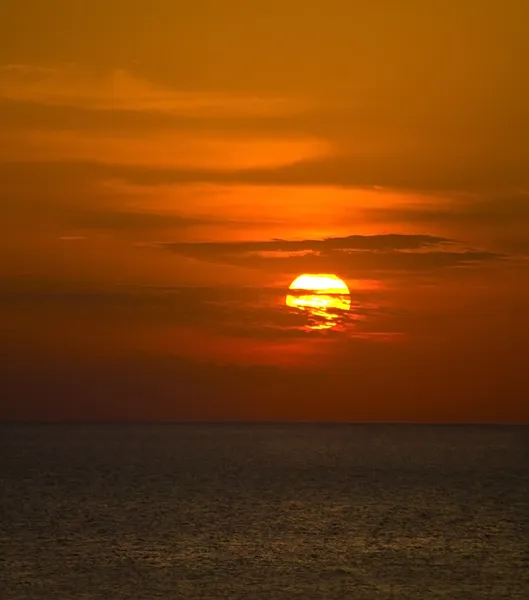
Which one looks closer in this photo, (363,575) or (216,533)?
(363,575)

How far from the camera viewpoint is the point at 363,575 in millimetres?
38750

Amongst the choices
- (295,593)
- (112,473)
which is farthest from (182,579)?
Answer: (112,473)

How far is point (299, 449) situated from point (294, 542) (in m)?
114

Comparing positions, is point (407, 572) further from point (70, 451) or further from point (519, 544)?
point (70, 451)

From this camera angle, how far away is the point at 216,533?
168ft

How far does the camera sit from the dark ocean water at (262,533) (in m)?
36.6

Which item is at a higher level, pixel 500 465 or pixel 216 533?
pixel 216 533

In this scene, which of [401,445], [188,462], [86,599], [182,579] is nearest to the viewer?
[86,599]

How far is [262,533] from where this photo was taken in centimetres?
5059

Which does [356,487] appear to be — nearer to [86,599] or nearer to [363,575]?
[363,575]

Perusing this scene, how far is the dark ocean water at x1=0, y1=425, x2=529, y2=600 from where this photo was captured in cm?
3659

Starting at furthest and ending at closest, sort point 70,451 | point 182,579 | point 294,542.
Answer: point 70,451 < point 294,542 < point 182,579

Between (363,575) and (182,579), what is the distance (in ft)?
18.7

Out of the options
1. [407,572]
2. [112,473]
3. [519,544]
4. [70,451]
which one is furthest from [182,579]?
[70,451]
